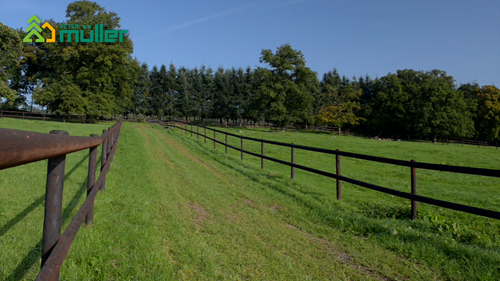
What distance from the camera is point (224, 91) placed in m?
70.1

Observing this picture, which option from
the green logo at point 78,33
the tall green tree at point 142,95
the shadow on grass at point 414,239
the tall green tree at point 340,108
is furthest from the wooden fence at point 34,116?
the tall green tree at point 340,108

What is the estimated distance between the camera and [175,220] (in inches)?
174

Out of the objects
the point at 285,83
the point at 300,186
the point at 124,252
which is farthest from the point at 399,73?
the point at 124,252

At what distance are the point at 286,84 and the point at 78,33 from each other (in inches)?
1246

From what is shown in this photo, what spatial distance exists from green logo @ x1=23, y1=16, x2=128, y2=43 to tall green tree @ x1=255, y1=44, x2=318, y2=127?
77.3ft

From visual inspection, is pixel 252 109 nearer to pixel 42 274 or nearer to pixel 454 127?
pixel 454 127

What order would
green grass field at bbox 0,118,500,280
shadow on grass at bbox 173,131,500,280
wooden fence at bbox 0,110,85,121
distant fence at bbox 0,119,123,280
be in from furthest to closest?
wooden fence at bbox 0,110,85,121 → shadow on grass at bbox 173,131,500,280 → green grass field at bbox 0,118,500,280 → distant fence at bbox 0,119,123,280

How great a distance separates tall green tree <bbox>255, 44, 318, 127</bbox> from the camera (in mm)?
49062

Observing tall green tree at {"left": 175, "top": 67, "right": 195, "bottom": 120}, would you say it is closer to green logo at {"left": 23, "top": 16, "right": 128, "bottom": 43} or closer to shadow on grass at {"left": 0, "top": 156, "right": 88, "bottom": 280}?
green logo at {"left": 23, "top": 16, "right": 128, "bottom": 43}

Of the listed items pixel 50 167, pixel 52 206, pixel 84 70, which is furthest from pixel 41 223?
pixel 84 70

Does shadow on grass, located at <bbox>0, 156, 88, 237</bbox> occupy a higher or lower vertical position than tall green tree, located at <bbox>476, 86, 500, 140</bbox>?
lower

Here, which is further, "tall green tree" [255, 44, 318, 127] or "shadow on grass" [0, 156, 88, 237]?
"tall green tree" [255, 44, 318, 127]

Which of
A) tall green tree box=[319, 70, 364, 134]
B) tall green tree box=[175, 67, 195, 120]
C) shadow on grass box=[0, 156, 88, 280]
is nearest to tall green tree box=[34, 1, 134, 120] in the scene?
tall green tree box=[175, 67, 195, 120]

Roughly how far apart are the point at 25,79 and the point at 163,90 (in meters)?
27.3
